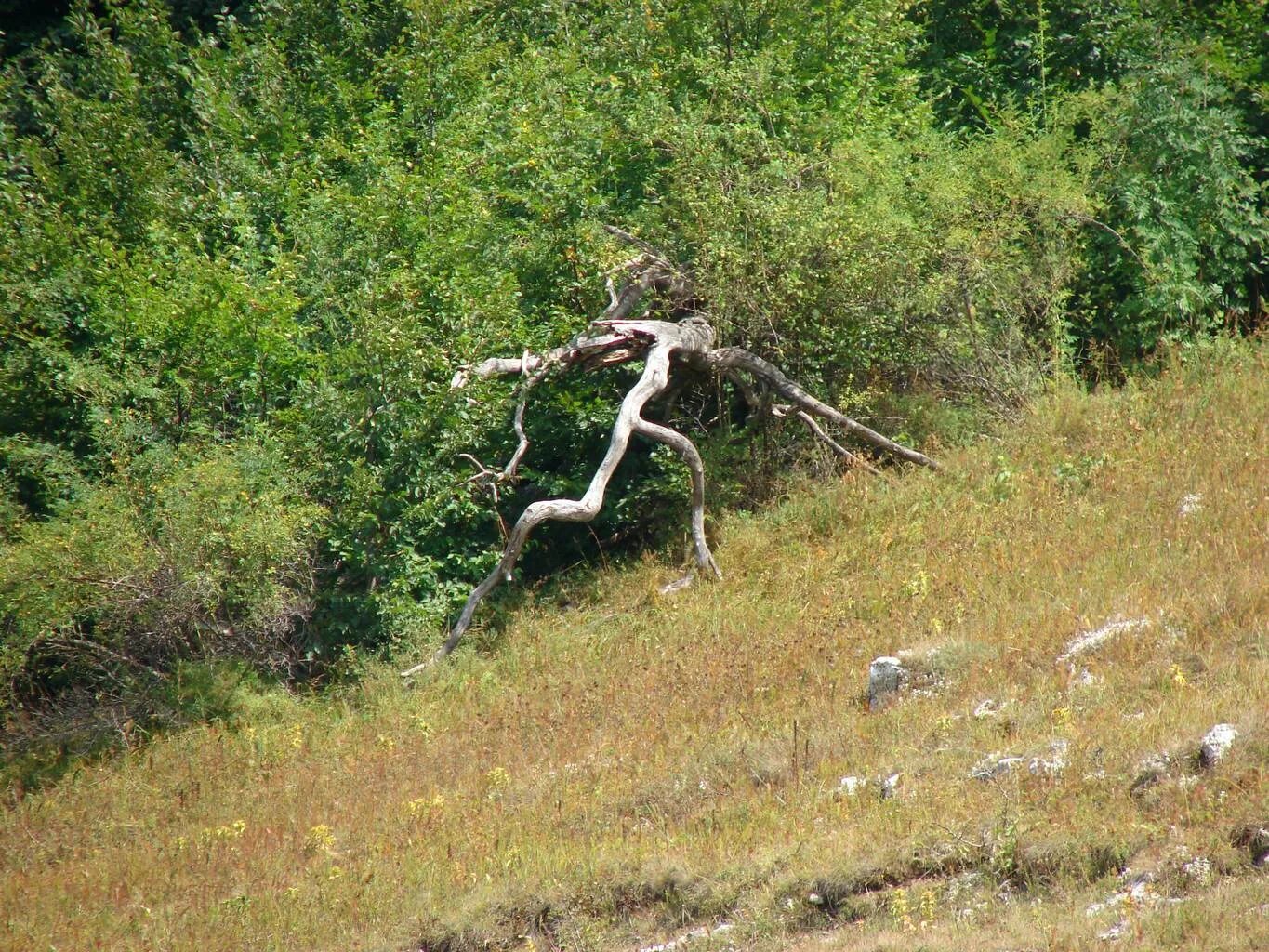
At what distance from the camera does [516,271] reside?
545 inches

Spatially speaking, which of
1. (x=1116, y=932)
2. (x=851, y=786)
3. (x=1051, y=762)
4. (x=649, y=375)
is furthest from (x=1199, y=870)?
(x=649, y=375)

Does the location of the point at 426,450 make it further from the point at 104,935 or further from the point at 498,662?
the point at 104,935

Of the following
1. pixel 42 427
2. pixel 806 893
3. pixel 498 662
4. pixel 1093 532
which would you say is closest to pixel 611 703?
pixel 498 662

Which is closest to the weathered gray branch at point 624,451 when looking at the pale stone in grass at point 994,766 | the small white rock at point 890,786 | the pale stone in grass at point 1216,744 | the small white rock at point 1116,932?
the small white rock at point 890,786

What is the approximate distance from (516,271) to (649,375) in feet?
8.20

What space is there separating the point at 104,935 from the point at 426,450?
5.34m

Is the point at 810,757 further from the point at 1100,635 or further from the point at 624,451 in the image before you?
the point at 624,451

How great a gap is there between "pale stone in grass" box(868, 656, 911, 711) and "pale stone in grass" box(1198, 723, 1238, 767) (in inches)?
91.5

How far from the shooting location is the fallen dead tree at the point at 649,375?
38.6 ft

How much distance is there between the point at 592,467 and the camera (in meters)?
13.5

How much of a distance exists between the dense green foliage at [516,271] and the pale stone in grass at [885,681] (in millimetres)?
4105

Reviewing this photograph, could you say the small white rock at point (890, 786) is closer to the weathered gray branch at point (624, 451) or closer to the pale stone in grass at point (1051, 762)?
the pale stone in grass at point (1051, 762)

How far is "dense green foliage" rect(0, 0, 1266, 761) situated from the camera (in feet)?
39.9

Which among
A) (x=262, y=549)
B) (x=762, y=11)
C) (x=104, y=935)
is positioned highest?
(x=762, y=11)
